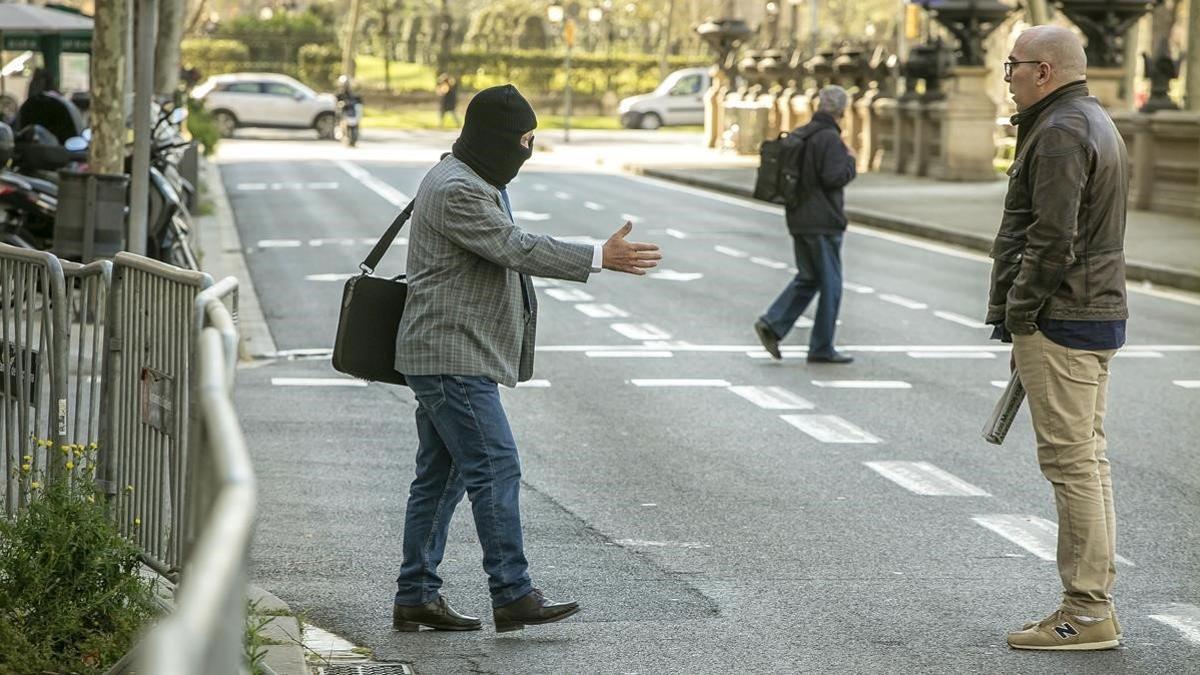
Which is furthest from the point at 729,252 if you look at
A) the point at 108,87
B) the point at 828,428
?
the point at 828,428

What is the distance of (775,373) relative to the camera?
A: 12.5 metres

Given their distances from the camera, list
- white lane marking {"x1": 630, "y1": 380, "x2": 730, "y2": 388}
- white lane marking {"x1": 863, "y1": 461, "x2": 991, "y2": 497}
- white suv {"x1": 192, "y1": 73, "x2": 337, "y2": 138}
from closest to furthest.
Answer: white lane marking {"x1": 863, "y1": 461, "x2": 991, "y2": 497}
white lane marking {"x1": 630, "y1": 380, "x2": 730, "y2": 388}
white suv {"x1": 192, "y1": 73, "x2": 337, "y2": 138}

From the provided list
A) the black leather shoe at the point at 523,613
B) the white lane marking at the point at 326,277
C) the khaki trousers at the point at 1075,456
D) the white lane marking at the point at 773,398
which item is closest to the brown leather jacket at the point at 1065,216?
the khaki trousers at the point at 1075,456

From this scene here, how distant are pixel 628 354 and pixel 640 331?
1.32 metres

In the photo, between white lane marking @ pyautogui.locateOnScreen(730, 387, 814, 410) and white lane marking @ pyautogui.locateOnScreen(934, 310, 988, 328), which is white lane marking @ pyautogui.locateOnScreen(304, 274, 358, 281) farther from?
white lane marking @ pyautogui.locateOnScreen(730, 387, 814, 410)

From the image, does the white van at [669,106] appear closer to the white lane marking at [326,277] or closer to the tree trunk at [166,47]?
the tree trunk at [166,47]

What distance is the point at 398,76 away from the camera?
270ft

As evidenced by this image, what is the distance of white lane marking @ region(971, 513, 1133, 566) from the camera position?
7.51 m

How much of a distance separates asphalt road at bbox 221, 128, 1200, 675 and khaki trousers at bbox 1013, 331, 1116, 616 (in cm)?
24

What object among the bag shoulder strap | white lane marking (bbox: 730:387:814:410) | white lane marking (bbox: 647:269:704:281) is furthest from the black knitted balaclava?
white lane marking (bbox: 647:269:704:281)

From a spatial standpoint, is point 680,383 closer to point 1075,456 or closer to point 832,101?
point 832,101

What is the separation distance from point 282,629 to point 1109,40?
2619 centimetres

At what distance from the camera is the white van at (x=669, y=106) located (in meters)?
64.8

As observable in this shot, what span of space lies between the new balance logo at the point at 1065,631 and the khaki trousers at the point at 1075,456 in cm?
5
